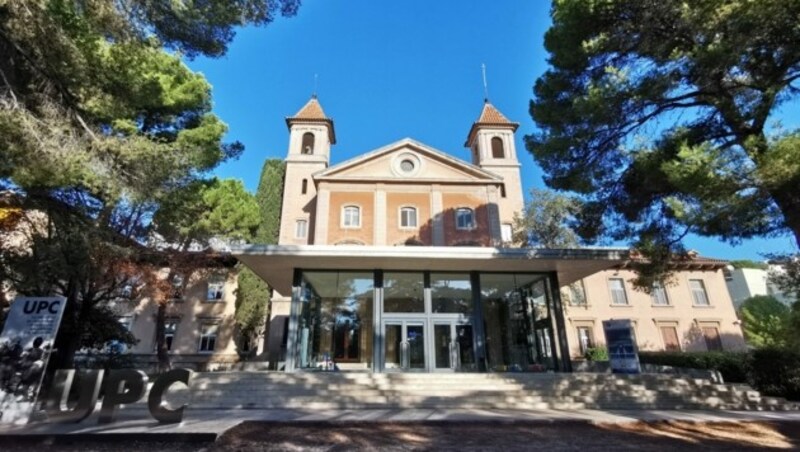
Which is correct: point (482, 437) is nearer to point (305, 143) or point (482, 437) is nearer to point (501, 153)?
point (501, 153)

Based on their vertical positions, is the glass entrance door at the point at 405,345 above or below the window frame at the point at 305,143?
below

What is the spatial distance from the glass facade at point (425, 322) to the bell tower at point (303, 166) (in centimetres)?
1164

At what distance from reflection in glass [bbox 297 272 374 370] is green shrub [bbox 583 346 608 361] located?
49.0 feet

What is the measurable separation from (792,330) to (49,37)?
47.4 feet

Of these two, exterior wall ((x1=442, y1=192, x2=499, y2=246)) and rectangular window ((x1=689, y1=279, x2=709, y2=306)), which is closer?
exterior wall ((x1=442, y1=192, x2=499, y2=246))

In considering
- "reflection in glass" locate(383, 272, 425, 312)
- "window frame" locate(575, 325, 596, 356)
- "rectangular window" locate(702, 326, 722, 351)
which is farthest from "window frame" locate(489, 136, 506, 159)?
"reflection in glass" locate(383, 272, 425, 312)

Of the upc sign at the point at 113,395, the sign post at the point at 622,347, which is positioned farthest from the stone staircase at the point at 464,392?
the upc sign at the point at 113,395

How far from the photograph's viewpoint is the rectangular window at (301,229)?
25.1m

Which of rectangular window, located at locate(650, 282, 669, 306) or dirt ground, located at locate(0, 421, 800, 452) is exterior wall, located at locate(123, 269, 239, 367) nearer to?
dirt ground, located at locate(0, 421, 800, 452)

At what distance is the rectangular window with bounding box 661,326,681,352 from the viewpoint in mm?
23250

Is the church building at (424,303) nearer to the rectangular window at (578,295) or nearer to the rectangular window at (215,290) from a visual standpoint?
the rectangular window at (215,290)

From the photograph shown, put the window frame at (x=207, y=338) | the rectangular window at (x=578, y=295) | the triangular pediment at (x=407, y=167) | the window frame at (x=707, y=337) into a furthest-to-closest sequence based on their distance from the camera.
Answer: the rectangular window at (x=578, y=295) → the triangular pediment at (x=407, y=167) → the window frame at (x=707, y=337) → the window frame at (x=207, y=338)

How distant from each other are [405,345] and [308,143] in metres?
20.2

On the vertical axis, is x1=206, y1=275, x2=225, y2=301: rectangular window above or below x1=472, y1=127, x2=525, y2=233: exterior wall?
below
